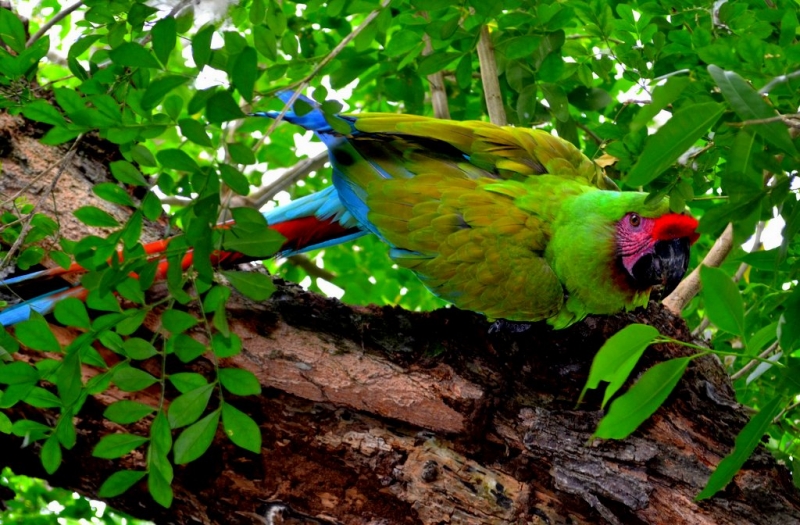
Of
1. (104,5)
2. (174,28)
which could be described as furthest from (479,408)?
(104,5)

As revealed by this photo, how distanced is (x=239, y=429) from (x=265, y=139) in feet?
2.03

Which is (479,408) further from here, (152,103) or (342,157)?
(152,103)

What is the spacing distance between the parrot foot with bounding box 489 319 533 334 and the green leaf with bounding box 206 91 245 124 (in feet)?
3.34

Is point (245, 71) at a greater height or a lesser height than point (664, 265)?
greater

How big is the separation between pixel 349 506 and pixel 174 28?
1.01 meters

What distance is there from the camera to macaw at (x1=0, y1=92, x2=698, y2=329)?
5.90ft

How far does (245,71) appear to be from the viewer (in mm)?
1018

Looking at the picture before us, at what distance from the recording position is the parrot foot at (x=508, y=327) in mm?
1841

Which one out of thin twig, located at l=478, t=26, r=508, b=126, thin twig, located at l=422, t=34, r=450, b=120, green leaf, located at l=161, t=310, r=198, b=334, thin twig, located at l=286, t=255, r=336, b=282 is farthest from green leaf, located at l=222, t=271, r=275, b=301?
thin twig, located at l=286, t=255, r=336, b=282

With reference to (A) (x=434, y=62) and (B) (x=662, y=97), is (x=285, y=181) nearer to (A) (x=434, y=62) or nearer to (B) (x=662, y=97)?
(A) (x=434, y=62)

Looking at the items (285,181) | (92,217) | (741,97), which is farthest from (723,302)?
(285,181)

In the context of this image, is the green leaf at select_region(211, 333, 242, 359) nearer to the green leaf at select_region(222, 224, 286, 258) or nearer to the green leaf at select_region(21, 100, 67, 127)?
the green leaf at select_region(222, 224, 286, 258)

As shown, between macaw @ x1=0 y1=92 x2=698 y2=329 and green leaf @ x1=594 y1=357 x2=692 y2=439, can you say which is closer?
green leaf @ x1=594 y1=357 x2=692 y2=439

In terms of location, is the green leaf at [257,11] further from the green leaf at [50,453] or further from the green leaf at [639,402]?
the green leaf at [639,402]
